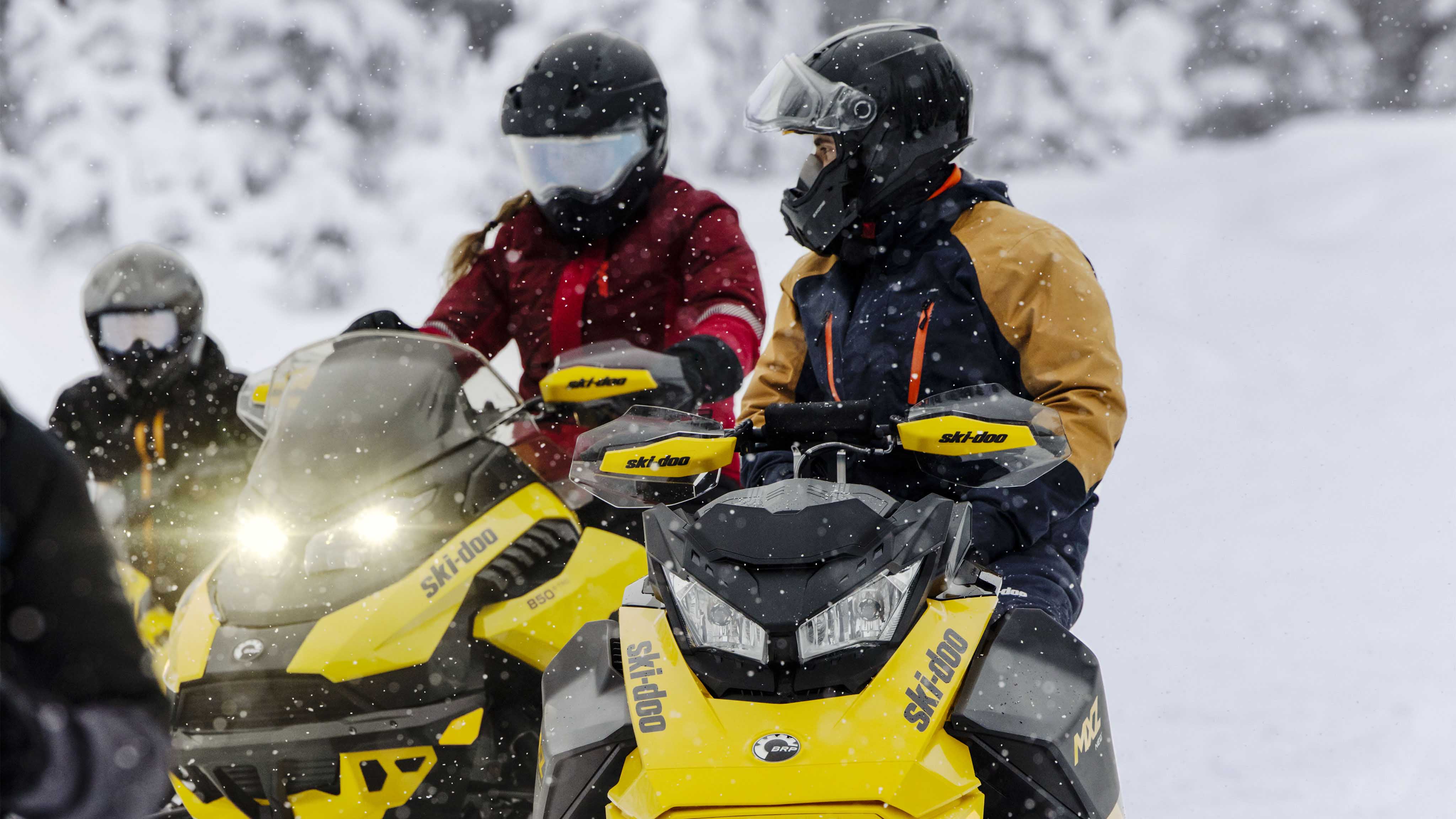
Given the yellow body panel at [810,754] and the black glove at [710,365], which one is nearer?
the yellow body panel at [810,754]

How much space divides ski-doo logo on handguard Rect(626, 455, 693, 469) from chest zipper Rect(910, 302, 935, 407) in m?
0.61

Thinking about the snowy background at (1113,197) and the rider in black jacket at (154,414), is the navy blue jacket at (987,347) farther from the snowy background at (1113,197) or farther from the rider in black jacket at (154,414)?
the snowy background at (1113,197)

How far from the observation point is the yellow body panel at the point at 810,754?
1.78 meters

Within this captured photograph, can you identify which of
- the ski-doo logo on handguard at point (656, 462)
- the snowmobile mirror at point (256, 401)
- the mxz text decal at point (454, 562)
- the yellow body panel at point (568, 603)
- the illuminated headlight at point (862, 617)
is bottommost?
the yellow body panel at point (568, 603)

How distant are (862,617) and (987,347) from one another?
0.92 m

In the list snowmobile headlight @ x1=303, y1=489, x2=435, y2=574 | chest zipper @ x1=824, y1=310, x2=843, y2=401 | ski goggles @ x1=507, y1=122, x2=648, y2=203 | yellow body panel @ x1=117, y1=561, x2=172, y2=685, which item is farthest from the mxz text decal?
yellow body panel @ x1=117, y1=561, x2=172, y2=685

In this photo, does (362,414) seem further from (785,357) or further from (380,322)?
(785,357)

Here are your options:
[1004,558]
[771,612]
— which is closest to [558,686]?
[771,612]

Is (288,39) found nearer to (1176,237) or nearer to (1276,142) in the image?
(1176,237)

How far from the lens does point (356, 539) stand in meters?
2.69

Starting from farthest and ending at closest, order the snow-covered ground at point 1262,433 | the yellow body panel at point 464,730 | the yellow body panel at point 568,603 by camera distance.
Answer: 1. the snow-covered ground at point 1262,433
2. the yellow body panel at point 568,603
3. the yellow body panel at point 464,730

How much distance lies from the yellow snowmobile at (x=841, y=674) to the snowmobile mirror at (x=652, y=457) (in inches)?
5.5

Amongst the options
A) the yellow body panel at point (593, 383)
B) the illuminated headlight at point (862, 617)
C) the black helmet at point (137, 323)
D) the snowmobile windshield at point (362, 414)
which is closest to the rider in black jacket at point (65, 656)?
the illuminated headlight at point (862, 617)

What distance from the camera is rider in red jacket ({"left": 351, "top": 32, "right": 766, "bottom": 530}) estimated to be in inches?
138
